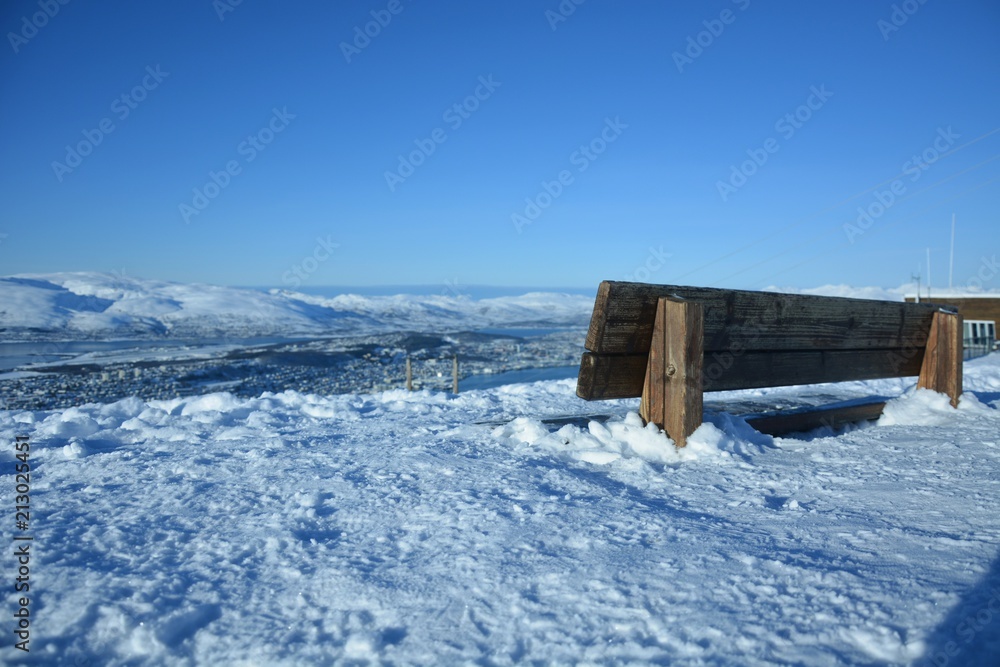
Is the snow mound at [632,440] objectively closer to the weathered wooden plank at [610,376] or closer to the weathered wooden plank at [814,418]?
the weathered wooden plank at [610,376]

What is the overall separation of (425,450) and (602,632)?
2.23 m

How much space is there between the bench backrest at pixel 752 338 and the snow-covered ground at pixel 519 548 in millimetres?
370

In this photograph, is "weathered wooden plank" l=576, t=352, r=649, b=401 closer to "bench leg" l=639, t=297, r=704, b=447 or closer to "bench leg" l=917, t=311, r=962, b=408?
"bench leg" l=639, t=297, r=704, b=447

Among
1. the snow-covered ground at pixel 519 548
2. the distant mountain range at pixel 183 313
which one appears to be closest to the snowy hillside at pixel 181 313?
the distant mountain range at pixel 183 313

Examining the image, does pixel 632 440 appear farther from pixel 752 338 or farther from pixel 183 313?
pixel 183 313

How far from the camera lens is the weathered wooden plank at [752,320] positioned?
12.1 ft

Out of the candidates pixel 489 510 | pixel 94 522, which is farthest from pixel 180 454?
pixel 489 510

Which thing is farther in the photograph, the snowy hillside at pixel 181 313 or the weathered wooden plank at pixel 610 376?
the snowy hillside at pixel 181 313

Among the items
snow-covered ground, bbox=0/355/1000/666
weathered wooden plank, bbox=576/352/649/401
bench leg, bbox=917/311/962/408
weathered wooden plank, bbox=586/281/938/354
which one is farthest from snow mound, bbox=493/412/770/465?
bench leg, bbox=917/311/962/408

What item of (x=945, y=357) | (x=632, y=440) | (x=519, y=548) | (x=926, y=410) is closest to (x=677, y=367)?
(x=632, y=440)

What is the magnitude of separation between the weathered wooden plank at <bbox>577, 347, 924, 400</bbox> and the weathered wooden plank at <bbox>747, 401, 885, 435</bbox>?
26 centimetres

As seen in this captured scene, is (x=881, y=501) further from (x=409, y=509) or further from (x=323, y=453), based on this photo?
(x=323, y=453)

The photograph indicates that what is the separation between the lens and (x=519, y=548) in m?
2.31

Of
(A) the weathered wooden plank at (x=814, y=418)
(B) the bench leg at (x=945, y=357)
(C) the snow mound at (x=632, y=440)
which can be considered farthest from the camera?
(B) the bench leg at (x=945, y=357)
